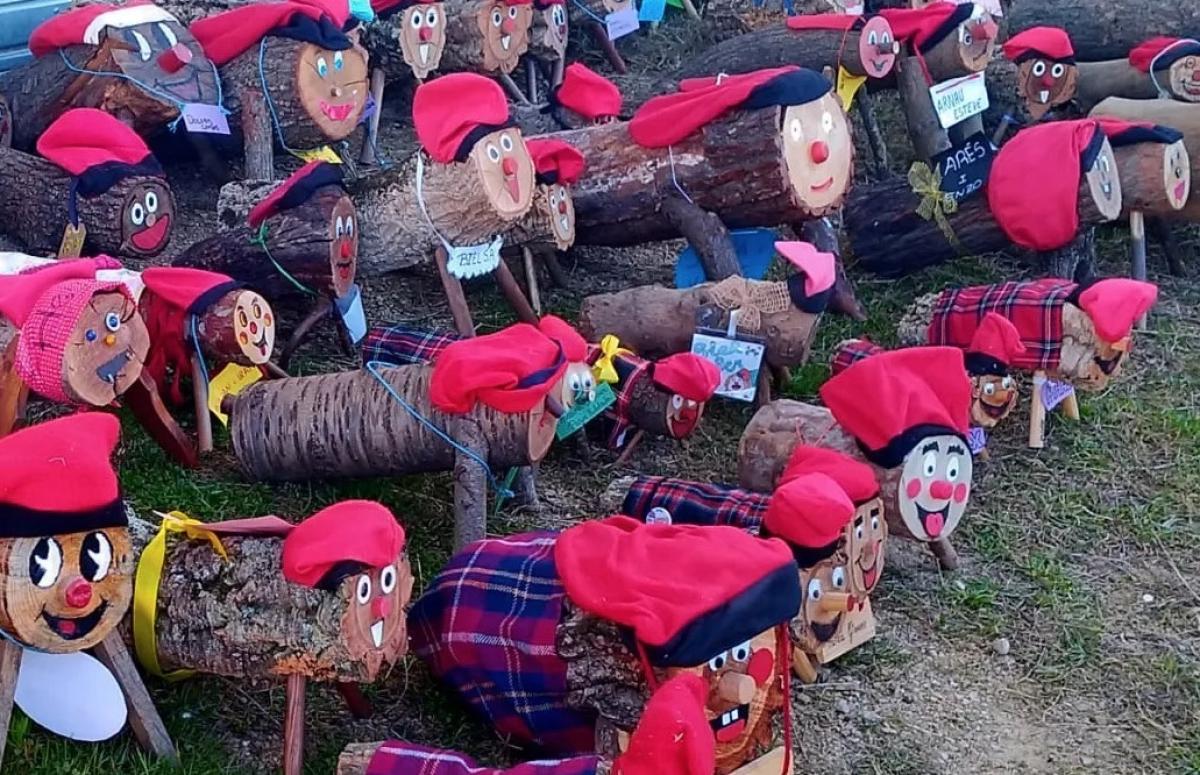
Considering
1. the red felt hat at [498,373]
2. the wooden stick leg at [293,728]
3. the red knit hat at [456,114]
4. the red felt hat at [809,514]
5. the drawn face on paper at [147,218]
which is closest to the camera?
the wooden stick leg at [293,728]

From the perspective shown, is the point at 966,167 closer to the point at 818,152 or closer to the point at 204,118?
the point at 818,152

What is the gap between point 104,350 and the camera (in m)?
3.38

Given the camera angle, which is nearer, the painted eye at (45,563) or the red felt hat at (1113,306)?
the painted eye at (45,563)

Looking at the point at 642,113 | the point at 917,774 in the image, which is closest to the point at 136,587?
the point at 917,774

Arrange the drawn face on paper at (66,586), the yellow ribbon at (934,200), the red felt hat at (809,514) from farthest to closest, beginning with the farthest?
the yellow ribbon at (934,200), the red felt hat at (809,514), the drawn face on paper at (66,586)

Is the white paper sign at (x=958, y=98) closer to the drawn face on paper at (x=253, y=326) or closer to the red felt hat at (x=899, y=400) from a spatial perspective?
the red felt hat at (x=899, y=400)

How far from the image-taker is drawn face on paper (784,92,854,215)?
4656mm

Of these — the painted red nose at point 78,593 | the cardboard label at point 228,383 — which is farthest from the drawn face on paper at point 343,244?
the painted red nose at point 78,593

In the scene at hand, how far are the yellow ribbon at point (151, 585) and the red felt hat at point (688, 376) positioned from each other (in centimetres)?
168

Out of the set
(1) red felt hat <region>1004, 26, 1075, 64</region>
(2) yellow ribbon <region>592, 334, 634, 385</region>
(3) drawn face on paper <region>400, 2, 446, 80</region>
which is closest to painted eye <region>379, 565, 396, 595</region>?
(2) yellow ribbon <region>592, 334, 634, 385</region>

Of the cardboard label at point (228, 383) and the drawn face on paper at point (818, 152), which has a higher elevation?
the drawn face on paper at point (818, 152)

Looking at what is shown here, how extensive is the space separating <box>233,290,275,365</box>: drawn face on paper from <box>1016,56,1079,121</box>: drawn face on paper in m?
3.70

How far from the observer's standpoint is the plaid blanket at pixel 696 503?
3.50 meters

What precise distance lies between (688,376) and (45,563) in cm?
213
